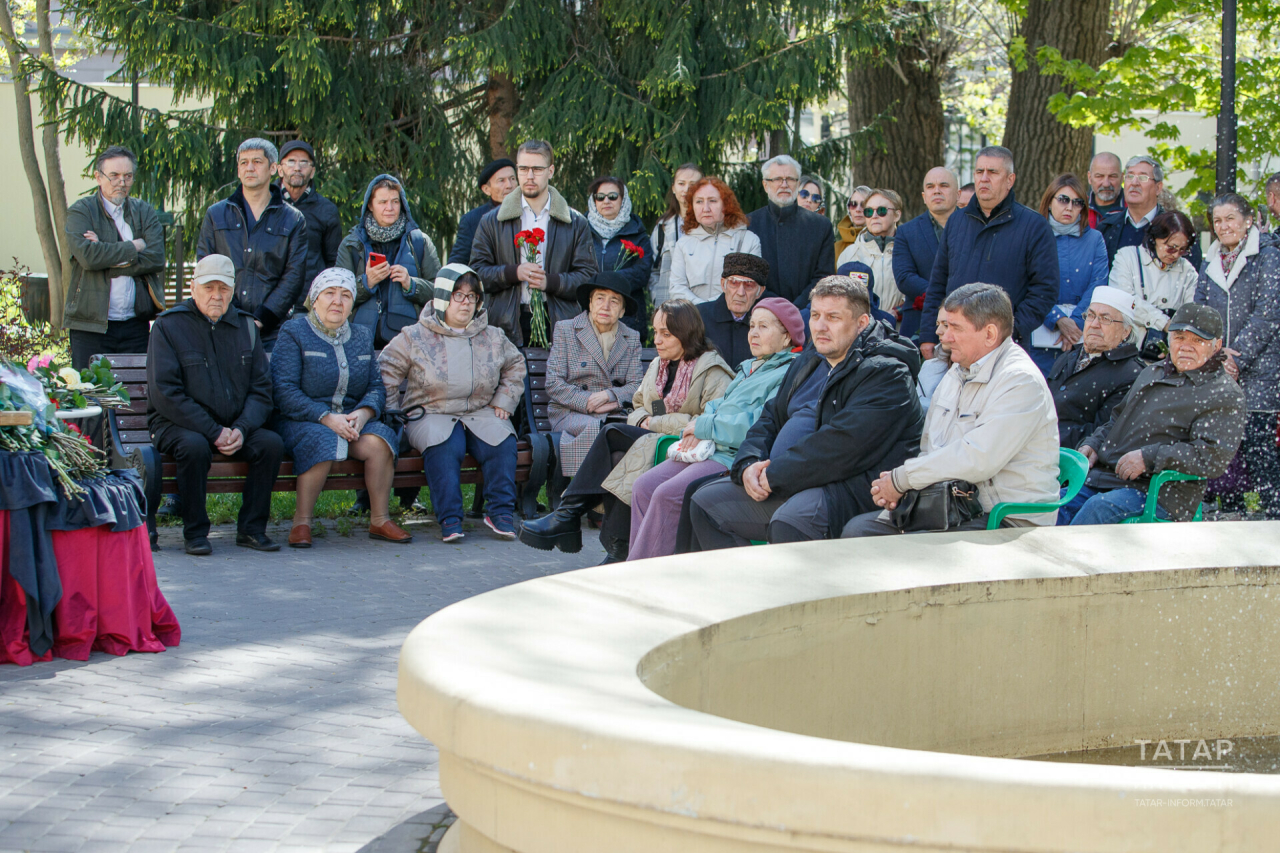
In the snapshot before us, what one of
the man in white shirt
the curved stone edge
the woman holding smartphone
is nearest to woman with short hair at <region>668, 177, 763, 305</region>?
the woman holding smartphone

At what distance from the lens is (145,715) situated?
478cm

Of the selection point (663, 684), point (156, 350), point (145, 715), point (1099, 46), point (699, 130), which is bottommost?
point (145, 715)

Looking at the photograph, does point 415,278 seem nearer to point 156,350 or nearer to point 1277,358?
point 156,350

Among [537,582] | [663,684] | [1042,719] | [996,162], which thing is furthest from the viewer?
[996,162]

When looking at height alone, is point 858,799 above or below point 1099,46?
below

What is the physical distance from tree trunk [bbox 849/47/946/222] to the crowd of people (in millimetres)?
4498

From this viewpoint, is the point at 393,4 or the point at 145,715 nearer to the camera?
the point at 145,715

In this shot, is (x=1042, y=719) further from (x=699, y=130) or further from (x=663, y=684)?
(x=699, y=130)

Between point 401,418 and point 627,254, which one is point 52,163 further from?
point 627,254

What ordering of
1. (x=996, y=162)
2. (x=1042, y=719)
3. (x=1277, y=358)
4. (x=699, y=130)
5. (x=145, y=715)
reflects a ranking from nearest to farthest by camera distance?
(x=1042, y=719), (x=145, y=715), (x=1277, y=358), (x=996, y=162), (x=699, y=130)

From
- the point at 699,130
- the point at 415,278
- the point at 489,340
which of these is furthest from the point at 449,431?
the point at 699,130

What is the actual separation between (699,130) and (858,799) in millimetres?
9967

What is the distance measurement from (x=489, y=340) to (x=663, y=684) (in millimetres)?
5753

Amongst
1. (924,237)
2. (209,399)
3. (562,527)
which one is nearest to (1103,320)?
(924,237)
